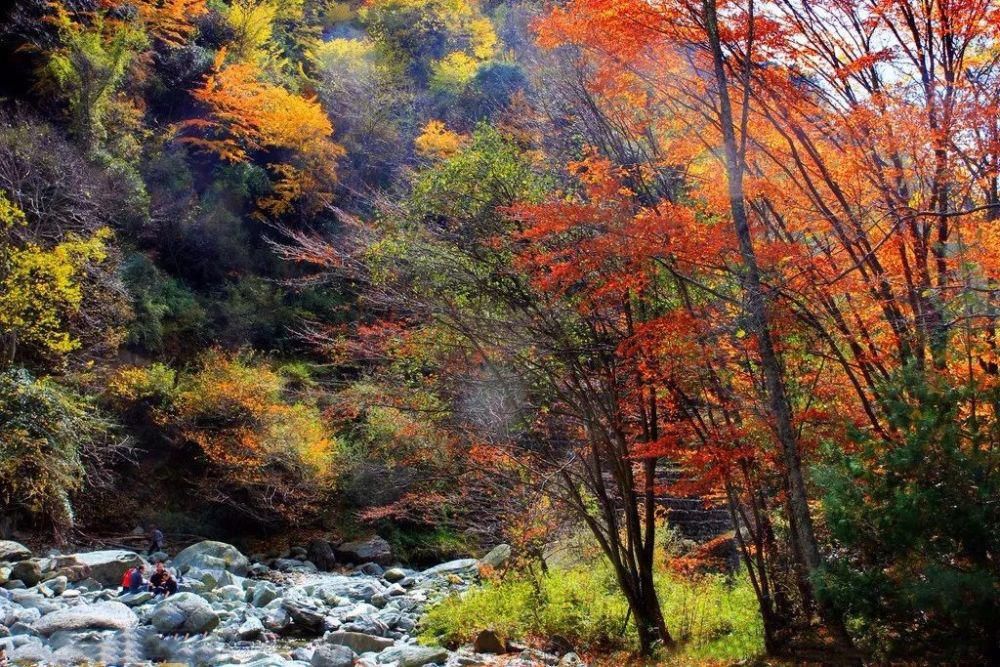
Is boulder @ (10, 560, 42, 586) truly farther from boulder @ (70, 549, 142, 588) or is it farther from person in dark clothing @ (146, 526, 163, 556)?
person in dark clothing @ (146, 526, 163, 556)

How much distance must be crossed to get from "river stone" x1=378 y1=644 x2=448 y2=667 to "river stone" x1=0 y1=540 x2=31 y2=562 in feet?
22.4

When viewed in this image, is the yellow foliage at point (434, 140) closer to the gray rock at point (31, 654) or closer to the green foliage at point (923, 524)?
the gray rock at point (31, 654)

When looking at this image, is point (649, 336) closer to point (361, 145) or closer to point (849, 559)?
point (849, 559)

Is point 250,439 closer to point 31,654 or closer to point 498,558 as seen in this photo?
point 498,558

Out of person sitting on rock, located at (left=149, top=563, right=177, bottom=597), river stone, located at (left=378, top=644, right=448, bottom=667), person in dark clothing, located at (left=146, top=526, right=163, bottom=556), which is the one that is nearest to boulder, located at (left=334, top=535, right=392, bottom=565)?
person in dark clothing, located at (left=146, top=526, right=163, bottom=556)

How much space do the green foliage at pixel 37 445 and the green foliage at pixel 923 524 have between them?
12200mm

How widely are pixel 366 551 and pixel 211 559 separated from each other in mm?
4264

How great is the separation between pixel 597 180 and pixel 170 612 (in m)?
7.49

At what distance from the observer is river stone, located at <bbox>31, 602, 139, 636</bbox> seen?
8922mm

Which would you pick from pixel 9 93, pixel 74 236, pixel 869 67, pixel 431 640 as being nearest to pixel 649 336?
pixel 869 67

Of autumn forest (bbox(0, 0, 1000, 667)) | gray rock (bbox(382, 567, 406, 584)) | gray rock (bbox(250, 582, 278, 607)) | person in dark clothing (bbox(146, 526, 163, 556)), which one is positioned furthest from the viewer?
person in dark clothing (bbox(146, 526, 163, 556))

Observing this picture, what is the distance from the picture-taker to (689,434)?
8.20 m

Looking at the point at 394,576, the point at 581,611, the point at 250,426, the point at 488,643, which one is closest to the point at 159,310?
the point at 250,426

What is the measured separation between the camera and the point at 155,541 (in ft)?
54.9
